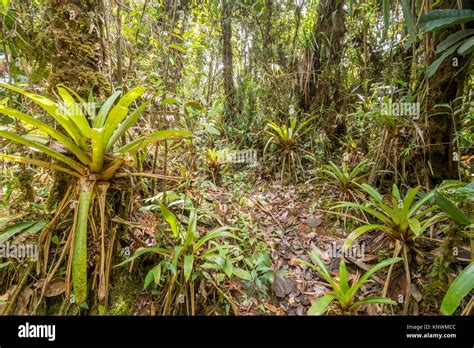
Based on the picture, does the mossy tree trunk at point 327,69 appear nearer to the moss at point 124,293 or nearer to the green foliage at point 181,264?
the green foliage at point 181,264

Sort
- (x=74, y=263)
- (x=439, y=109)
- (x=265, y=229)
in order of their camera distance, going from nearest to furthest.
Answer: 1. (x=74, y=263)
2. (x=439, y=109)
3. (x=265, y=229)

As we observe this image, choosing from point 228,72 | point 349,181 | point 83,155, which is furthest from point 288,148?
point 83,155

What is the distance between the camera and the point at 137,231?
1.50m

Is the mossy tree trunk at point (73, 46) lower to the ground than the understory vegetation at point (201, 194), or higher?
A: higher

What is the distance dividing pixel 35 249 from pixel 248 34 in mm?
3973

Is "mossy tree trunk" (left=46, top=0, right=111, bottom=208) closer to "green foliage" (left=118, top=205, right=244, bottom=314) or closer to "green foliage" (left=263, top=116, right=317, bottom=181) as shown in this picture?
"green foliage" (left=118, top=205, right=244, bottom=314)

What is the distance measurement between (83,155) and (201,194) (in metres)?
0.92

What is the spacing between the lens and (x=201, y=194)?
1931 mm

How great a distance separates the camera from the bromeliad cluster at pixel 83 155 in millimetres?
1083

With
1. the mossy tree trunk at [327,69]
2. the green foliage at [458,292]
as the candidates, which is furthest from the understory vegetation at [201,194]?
the mossy tree trunk at [327,69]

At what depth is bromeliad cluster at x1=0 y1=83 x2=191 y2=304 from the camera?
1.08 meters

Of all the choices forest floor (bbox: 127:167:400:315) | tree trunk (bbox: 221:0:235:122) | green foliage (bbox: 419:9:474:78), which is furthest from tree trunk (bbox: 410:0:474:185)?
tree trunk (bbox: 221:0:235:122)
